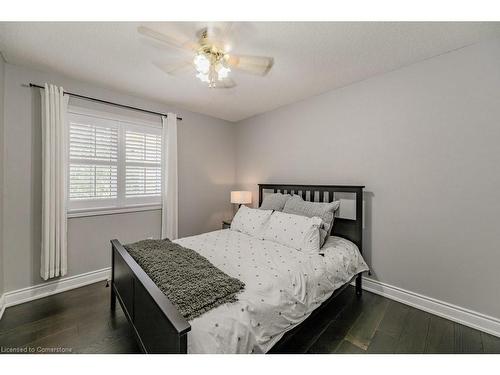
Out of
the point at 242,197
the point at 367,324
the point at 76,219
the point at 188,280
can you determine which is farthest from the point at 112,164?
the point at 367,324

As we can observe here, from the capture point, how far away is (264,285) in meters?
1.47

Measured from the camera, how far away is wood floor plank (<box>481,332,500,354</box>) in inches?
62.7

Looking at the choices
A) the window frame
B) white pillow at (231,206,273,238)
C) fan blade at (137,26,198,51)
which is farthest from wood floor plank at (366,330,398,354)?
the window frame

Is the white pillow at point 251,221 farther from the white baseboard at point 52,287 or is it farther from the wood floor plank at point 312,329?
the white baseboard at point 52,287

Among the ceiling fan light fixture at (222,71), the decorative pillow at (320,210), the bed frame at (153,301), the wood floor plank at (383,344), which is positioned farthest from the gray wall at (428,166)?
the ceiling fan light fixture at (222,71)

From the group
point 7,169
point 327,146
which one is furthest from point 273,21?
point 7,169

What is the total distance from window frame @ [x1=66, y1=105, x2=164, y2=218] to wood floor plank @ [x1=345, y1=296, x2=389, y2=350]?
2845 millimetres

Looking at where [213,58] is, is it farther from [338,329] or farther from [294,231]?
[338,329]

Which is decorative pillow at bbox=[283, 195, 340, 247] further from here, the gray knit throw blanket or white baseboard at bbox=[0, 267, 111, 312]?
white baseboard at bbox=[0, 267, 111, 312]

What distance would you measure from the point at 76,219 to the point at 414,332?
3.64 m
